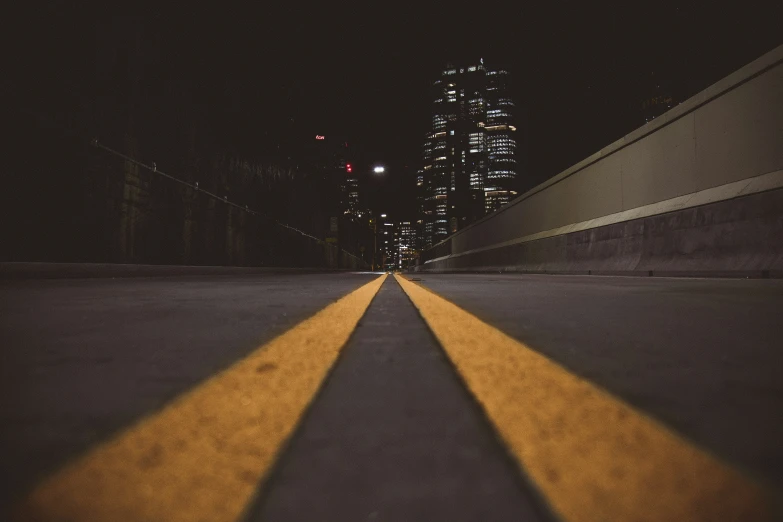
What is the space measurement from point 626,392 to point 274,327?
2000 mm

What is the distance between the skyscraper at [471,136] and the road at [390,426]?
156 meters

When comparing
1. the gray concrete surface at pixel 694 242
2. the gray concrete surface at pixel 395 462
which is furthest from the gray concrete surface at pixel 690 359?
the gray concrete surface at pixel 694 242

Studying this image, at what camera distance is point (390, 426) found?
46.6 inches

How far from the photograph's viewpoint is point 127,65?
11.8m

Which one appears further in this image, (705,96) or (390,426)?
(705,96)

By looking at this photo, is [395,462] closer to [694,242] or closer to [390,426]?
[390,426]

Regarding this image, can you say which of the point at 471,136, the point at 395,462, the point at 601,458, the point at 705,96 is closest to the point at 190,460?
the point at 395,462

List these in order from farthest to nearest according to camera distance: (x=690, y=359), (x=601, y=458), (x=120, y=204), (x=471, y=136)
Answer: (x=471, y=136) → (x=120, y=204) → (x=690, y=359) → (x=601, y=458)

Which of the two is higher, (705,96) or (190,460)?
(705,96)

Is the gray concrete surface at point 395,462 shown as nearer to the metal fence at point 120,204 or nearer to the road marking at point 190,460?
the road marking at point 190,460

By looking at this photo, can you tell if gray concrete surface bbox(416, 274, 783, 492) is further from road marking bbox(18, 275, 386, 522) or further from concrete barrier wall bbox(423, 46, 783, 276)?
concrete barrier wall bbox(423, 46, 783, 276)

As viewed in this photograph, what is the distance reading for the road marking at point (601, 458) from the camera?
0.80 m

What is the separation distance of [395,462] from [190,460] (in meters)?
0.44

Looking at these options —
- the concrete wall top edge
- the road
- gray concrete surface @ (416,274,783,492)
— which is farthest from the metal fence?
the concrete wall top edge
